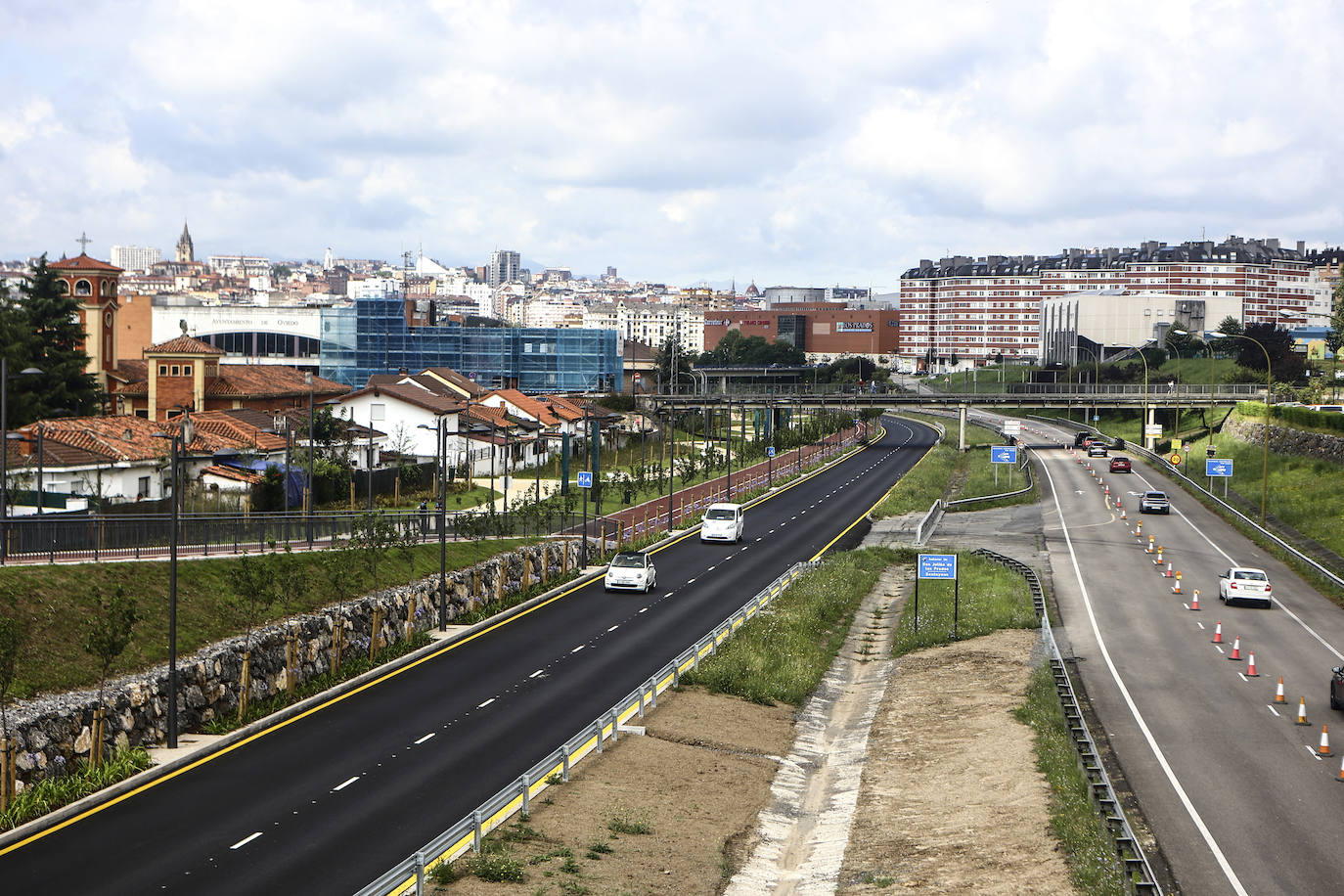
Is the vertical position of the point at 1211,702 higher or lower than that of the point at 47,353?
lower

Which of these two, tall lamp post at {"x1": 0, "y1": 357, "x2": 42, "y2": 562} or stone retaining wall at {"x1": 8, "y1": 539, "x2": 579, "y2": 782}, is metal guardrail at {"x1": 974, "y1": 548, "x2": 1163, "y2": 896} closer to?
stone retaining wall at {"x1": 8, "y1": 539, "x2": 579, "y2": 782}

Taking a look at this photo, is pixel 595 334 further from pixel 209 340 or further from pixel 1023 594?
pixel 1023 594

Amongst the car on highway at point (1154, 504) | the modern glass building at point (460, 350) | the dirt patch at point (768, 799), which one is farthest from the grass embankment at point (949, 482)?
the modern glass building at point (460, 350)

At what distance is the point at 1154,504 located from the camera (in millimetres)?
73312

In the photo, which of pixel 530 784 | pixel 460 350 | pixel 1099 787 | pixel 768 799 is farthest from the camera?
pixel 460 350

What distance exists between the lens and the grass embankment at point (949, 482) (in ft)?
268

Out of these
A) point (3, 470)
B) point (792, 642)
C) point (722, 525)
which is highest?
point (3, 470)

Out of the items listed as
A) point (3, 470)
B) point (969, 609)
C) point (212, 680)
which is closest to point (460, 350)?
point (969, 609)

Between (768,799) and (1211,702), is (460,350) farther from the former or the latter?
(768,799)

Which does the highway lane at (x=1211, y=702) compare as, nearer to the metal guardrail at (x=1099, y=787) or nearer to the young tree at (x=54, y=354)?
the metal guardrail at (x=1099, y=787)

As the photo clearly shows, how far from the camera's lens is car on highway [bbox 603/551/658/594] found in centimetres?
5203

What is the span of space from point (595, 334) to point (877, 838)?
14253 cm

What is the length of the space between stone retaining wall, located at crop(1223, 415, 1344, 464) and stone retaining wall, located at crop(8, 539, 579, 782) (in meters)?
55.2

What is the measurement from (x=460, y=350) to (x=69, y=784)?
137745 millimetres
